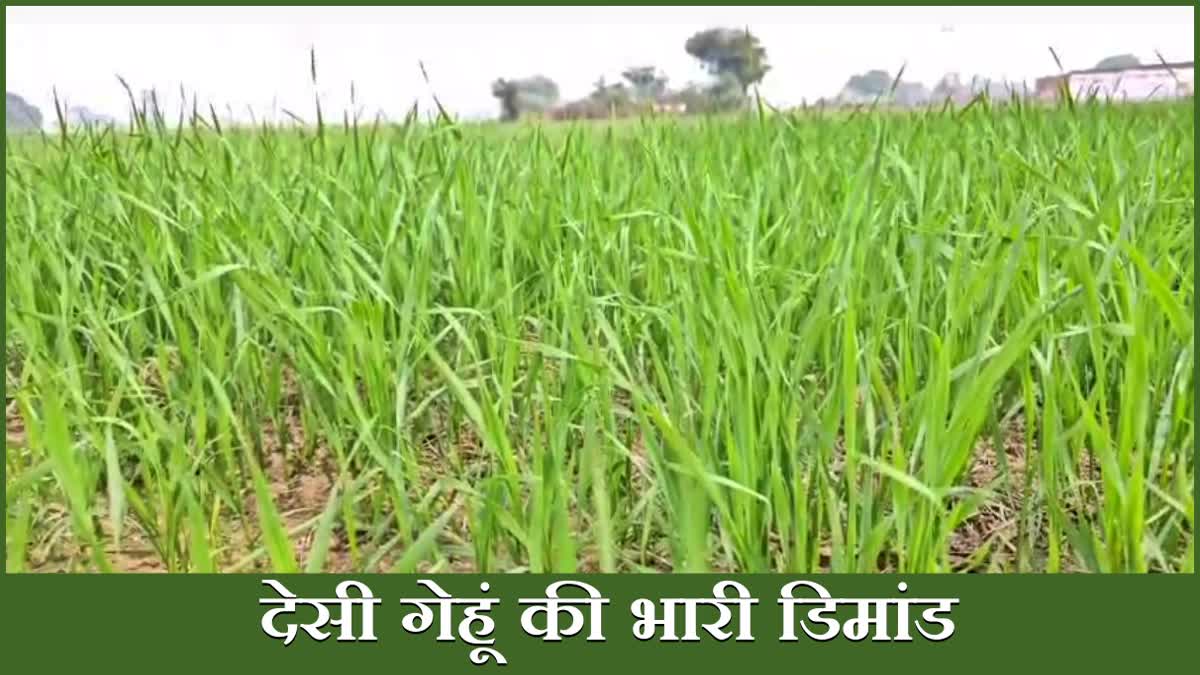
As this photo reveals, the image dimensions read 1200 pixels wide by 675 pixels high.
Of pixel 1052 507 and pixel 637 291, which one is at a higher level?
pixel 637 291

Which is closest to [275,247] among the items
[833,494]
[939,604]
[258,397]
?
[258,397]

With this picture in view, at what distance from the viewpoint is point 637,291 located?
5.34ft

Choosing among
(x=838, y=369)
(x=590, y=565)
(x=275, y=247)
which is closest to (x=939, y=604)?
(x=838, y=369)

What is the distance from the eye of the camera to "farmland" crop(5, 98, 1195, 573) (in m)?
0.99

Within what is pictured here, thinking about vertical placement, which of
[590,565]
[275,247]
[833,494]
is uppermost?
[275,247]

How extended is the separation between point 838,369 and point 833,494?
0.13 meters

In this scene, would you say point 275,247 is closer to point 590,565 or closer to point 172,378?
point 172,378

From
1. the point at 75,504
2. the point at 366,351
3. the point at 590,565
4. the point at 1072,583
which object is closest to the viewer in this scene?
the point at 1072,583

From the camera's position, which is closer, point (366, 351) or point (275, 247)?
point (366, 351)

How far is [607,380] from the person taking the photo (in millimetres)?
1055

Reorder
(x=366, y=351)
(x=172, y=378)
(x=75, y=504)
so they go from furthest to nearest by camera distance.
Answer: (x=172, y=378) < (x=366, y=351) < (x=75, y=504)

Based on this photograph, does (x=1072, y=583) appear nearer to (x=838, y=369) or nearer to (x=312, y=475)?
(x=838, y=369)

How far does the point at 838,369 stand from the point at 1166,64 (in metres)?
0.96

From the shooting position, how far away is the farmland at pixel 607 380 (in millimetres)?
990
